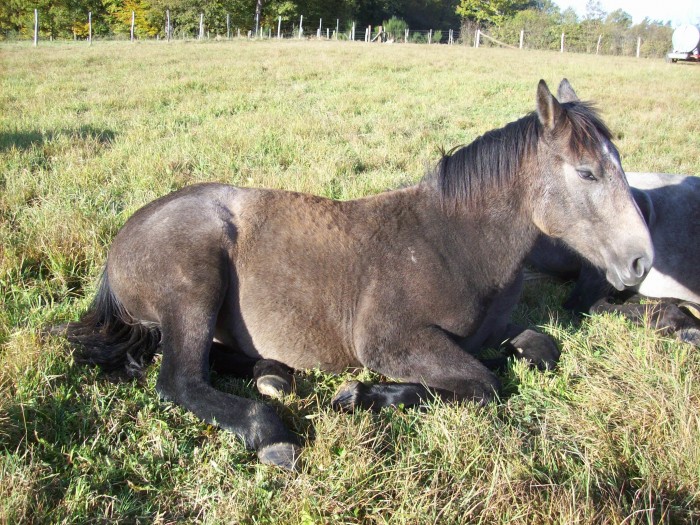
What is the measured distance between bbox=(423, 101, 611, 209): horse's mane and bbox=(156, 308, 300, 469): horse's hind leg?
1686 mm

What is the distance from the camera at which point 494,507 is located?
6.54ft

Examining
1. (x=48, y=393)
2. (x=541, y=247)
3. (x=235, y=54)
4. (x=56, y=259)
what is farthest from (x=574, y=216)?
(x=235, y=54)

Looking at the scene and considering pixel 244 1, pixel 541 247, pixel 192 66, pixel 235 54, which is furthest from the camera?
pixel 244 1

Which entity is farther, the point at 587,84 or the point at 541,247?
the point at 587,84

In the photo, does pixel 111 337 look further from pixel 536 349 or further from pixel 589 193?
pixel 589 193

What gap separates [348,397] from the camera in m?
2.85

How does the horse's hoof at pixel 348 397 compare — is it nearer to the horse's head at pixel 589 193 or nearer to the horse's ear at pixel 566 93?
the horse's head at pixel 589 193

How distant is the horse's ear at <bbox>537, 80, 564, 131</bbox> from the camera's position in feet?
9.99

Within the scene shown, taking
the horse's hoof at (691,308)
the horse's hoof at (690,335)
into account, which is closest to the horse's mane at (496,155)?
the horse's hoof at (690,335)

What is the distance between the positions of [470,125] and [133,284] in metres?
8.05

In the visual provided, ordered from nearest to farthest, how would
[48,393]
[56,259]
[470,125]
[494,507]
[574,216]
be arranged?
1. [494,507]
2. [48,393]
3. [574,216]
4. [56,259]
5. [470,125]

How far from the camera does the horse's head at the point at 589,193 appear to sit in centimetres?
Result: 303

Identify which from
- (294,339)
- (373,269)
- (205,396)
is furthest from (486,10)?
(205,396)

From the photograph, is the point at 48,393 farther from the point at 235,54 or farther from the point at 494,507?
the point at 235,54
